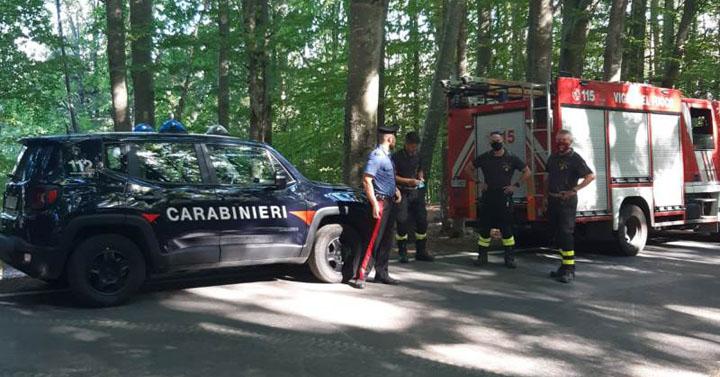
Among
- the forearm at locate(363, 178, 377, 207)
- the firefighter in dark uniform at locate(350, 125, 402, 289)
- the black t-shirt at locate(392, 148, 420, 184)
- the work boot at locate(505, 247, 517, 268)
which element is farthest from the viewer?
the work boot at locate(505, 247, 517, 268)

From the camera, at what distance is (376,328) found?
5410 mm

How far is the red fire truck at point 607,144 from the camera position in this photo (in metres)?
9.32

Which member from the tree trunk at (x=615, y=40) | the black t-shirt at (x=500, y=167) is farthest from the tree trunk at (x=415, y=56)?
the black t-shirt at (x=500, y=167)

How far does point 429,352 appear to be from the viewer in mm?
4758

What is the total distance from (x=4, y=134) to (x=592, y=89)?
30233 mm

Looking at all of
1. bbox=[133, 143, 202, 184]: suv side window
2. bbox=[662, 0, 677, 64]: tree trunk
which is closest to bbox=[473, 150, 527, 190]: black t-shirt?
bbox=[133, 143, 202, 184]: suv side window

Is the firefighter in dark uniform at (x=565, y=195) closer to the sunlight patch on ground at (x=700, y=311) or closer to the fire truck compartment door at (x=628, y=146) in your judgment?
the sunlight patch on ground at (x=700, y=311)

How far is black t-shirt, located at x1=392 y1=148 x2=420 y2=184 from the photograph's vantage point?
27.8 ft

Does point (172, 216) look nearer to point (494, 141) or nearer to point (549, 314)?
point (549, 314)

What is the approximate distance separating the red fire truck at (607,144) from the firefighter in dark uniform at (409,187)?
965 millimetres

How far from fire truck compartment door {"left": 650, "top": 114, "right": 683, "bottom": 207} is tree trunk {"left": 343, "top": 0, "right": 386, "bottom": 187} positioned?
5.04 meters

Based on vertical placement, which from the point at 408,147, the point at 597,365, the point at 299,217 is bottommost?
the point at 597,365

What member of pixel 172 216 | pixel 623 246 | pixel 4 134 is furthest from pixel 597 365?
pixel 4 134

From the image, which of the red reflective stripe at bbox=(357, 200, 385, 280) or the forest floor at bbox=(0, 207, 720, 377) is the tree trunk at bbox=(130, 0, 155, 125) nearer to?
the forest floor at bbox=(0, 207, 720, 377)
